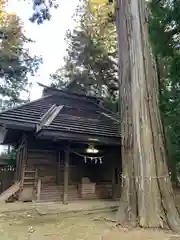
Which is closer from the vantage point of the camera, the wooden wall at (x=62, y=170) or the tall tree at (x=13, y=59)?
the wooden wall at (x=62, y=170)

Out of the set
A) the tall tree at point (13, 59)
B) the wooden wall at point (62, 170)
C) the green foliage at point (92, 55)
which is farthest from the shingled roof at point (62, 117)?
the tall tree at point (13, 59)

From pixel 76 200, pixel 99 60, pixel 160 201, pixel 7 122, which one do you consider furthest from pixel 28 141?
pixel 99 60

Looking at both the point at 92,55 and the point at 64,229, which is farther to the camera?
the point at 92,55

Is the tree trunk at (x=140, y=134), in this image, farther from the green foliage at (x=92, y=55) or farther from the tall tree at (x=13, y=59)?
the tall tree at (x=13, y=59)

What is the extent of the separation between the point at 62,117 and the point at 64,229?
5.10m

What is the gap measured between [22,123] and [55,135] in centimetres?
121

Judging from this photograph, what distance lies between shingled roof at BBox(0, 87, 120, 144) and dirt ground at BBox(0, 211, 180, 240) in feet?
9.24

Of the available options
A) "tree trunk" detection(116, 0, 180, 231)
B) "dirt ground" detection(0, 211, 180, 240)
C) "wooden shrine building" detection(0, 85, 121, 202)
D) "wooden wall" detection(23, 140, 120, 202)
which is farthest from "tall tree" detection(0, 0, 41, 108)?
"dirt ground" detection(0, 211, 180, 240)

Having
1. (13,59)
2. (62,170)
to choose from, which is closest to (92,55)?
(13,59)

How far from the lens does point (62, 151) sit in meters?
9.69

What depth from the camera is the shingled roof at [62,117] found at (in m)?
7.87

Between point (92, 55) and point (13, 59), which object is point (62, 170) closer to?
point (92, 55)

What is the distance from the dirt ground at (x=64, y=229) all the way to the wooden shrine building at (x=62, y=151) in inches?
87.2

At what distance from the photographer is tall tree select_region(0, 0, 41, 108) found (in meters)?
14.5
